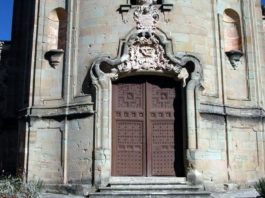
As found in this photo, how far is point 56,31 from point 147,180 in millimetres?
5828

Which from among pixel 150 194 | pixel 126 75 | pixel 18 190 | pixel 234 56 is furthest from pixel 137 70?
pixel 18 190

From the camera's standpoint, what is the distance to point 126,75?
44.6ft

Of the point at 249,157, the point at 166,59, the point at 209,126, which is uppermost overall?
the point at 166,59

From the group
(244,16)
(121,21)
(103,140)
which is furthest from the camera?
(244,16)

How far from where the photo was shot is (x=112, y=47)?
1366cm

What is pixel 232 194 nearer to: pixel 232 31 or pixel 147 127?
pixel 147 127

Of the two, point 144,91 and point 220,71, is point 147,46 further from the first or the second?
point 220,71

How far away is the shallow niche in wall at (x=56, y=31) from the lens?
1452 centimetres

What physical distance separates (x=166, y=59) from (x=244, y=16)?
3.72 m

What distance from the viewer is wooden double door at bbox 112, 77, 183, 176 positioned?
13.2 metres

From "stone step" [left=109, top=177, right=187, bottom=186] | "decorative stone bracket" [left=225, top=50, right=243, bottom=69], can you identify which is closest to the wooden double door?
"stone step" [left=109, top=177, right=187, bottom=186]

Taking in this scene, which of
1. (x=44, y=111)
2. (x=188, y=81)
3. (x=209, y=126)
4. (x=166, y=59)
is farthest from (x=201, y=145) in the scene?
(x=44, y=111)

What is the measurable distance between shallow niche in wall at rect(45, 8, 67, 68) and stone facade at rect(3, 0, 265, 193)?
3 cm

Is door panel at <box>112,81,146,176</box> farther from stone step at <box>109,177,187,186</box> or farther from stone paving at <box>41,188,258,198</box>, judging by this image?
stone paving at <box>41,188,258,198</box>
